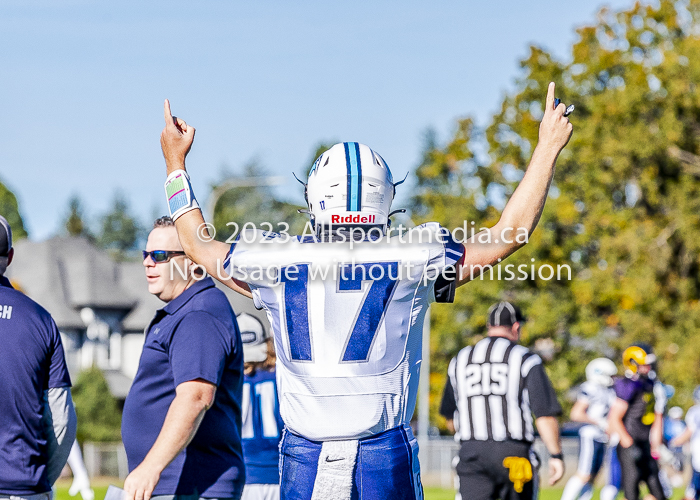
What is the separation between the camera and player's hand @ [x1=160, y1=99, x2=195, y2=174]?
3.45 metres

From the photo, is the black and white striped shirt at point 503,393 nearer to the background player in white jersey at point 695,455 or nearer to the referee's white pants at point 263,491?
the referee's white pants at point 263,491

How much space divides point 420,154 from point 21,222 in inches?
1462

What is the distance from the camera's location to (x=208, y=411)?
4301mm

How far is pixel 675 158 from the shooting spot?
2822 cm

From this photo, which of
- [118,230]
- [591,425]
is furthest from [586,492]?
[118,230]

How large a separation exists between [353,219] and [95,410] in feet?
122

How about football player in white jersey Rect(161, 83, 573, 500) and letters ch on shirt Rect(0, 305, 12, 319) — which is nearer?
football player in white jersey Rect(161, 83, 573, 500)

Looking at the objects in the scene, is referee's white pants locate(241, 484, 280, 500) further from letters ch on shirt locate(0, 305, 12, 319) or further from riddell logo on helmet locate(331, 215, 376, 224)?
riddell logo on helmet locate(331, 215, 376, 224)

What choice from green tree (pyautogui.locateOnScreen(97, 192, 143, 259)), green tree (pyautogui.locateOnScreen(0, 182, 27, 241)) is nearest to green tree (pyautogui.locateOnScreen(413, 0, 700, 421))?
green tree (pyautogui.locateOnScreen(0, 182, 27, 241))

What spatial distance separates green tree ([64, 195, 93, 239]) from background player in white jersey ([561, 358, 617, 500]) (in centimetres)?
9358

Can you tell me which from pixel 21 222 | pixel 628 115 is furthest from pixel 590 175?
pixel 21 222

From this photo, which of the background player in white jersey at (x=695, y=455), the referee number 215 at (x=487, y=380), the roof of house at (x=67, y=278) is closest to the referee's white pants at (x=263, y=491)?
the referee number 215 at (x=487, y=380)

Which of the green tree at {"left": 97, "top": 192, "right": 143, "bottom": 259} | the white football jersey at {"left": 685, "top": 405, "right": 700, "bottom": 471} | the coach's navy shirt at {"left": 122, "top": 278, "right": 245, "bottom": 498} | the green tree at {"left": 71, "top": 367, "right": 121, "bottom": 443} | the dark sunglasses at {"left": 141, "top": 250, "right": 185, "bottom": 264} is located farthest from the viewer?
the green tree at {"left": 97, "top": 192, "right": 143, "bottom": 259}

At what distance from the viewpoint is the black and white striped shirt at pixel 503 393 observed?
305 inches
